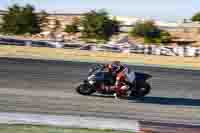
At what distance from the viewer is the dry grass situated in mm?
38031

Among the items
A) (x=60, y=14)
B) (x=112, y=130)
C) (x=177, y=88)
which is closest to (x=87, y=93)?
(x=177, y=88)

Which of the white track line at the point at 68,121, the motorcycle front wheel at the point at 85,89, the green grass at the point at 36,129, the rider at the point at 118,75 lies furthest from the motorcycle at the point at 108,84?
the green grass at the point at 36,129

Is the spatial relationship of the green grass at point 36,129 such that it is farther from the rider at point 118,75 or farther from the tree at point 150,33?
the tree at point 150,33

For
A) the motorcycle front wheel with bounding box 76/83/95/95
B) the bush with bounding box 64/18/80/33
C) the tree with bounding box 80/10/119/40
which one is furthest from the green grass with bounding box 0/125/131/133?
the bush with bounding box 64/18/80/33

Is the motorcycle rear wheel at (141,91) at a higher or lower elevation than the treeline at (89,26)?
higher

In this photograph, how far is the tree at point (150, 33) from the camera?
6939cm

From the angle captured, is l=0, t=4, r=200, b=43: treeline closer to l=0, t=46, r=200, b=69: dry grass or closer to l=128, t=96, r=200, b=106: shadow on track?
l=0, t=46, r=200, b=69: dry grass

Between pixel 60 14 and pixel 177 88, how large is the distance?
9117cm

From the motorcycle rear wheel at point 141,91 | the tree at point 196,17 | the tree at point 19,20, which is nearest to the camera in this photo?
the motorcycle rear wheel at point 141,91

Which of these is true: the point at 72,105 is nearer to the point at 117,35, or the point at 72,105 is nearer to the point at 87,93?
the point at 87,93

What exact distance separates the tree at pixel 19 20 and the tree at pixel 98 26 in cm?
587

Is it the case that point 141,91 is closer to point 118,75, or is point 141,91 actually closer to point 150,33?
point 118,75

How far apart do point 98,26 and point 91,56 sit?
101 ft

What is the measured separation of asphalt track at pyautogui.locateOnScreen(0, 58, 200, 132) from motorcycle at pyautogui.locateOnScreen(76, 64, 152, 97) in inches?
9.9
